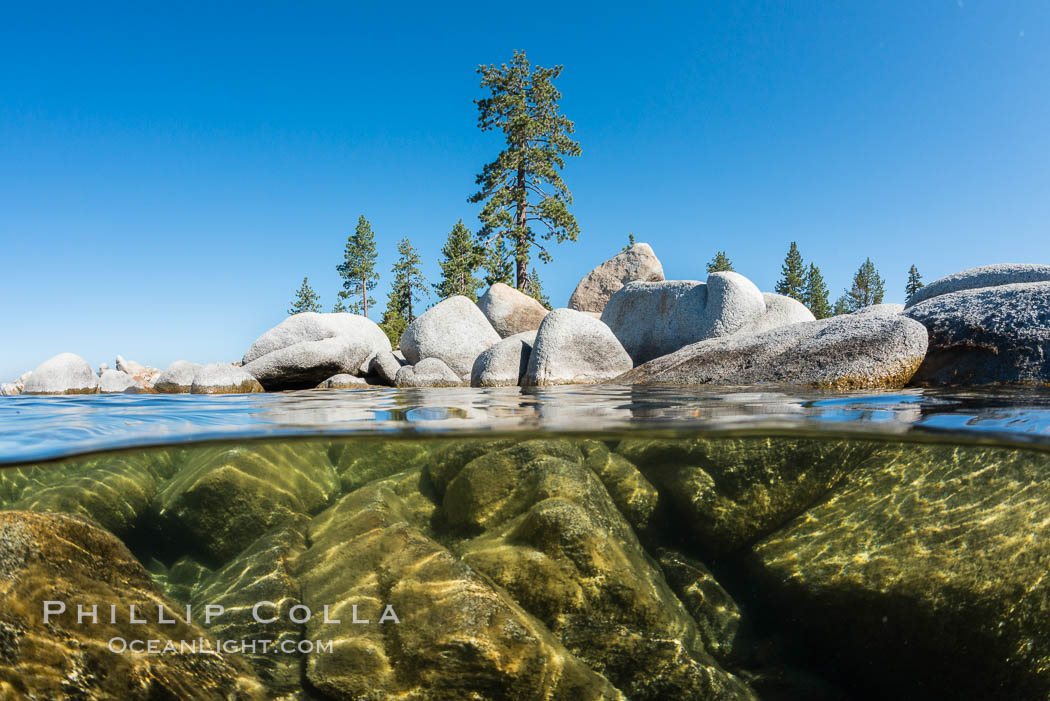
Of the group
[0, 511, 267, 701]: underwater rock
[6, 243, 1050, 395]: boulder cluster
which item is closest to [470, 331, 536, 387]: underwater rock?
[6, 243, 1050, 395]: boulder cluster

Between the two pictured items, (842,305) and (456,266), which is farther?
(842,305)

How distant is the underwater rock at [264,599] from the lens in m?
3.23

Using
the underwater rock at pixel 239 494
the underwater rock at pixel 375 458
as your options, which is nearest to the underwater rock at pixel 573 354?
the underwater rock at pixel 375 458

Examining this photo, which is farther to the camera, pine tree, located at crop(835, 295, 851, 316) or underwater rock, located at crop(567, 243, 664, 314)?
pine tree, located at crop(835, 295, 851, 316)

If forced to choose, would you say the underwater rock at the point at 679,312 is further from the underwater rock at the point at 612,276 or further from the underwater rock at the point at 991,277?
the underwater rock at the point at 612,276

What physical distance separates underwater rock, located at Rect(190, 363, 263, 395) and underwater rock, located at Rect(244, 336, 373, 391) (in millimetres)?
435

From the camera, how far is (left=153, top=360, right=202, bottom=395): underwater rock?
59.1 ft

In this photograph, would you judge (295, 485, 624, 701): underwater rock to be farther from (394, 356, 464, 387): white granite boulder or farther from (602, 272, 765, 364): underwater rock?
(394, 356, 464, 387): white granite boulder

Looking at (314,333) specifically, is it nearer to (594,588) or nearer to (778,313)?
(778,313)

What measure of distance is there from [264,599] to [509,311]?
18.4 meters

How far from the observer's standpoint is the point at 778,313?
14.4 meters

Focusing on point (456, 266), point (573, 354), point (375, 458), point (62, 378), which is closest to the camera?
point (375, 458)

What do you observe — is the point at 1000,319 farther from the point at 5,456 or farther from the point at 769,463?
the point at 5,456

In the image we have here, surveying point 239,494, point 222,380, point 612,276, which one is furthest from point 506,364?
point 612,276
